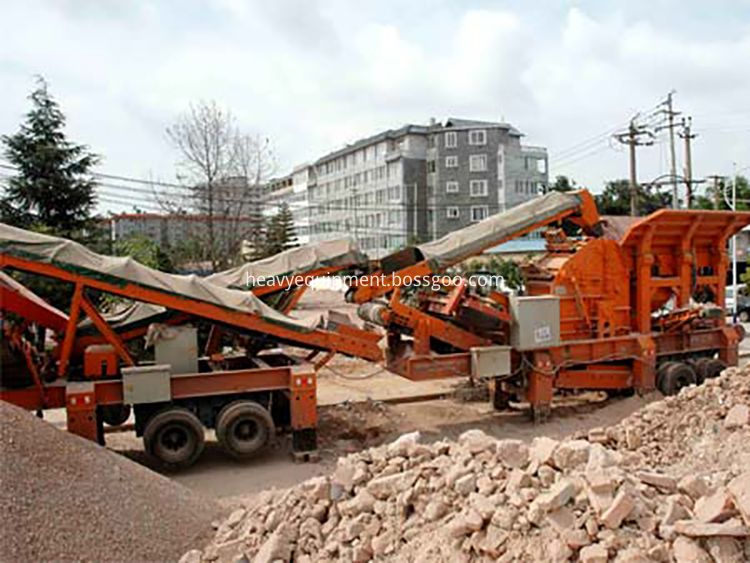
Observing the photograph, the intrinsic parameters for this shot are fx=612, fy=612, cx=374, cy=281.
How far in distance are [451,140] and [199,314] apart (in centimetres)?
4279

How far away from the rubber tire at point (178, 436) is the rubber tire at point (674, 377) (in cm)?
781

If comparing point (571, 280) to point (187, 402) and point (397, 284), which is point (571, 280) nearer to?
point (397, 284)

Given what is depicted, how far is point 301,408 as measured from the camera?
26.5 ft

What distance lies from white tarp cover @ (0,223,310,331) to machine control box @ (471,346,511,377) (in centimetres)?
279

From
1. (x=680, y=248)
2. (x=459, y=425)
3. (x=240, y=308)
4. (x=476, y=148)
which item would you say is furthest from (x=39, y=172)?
(x=476, y=148)

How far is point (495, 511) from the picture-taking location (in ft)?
13.3

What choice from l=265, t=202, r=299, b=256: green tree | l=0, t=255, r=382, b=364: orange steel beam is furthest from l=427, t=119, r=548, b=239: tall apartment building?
l=0, t=255, r=382, b=364: orange steel beam

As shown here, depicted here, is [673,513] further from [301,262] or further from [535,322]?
[301,262]

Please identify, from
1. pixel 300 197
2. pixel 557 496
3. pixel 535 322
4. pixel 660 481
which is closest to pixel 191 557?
pixel 557 496

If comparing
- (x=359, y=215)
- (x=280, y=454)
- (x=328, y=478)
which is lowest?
(x=280, y=454)

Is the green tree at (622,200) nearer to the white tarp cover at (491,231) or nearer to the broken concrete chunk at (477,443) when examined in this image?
the white tarp cover at (491,231)

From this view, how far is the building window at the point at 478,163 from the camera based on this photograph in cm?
4719

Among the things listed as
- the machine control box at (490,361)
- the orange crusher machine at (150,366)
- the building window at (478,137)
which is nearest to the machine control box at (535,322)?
the machine control box at (490,361)

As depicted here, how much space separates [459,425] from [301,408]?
304cm
